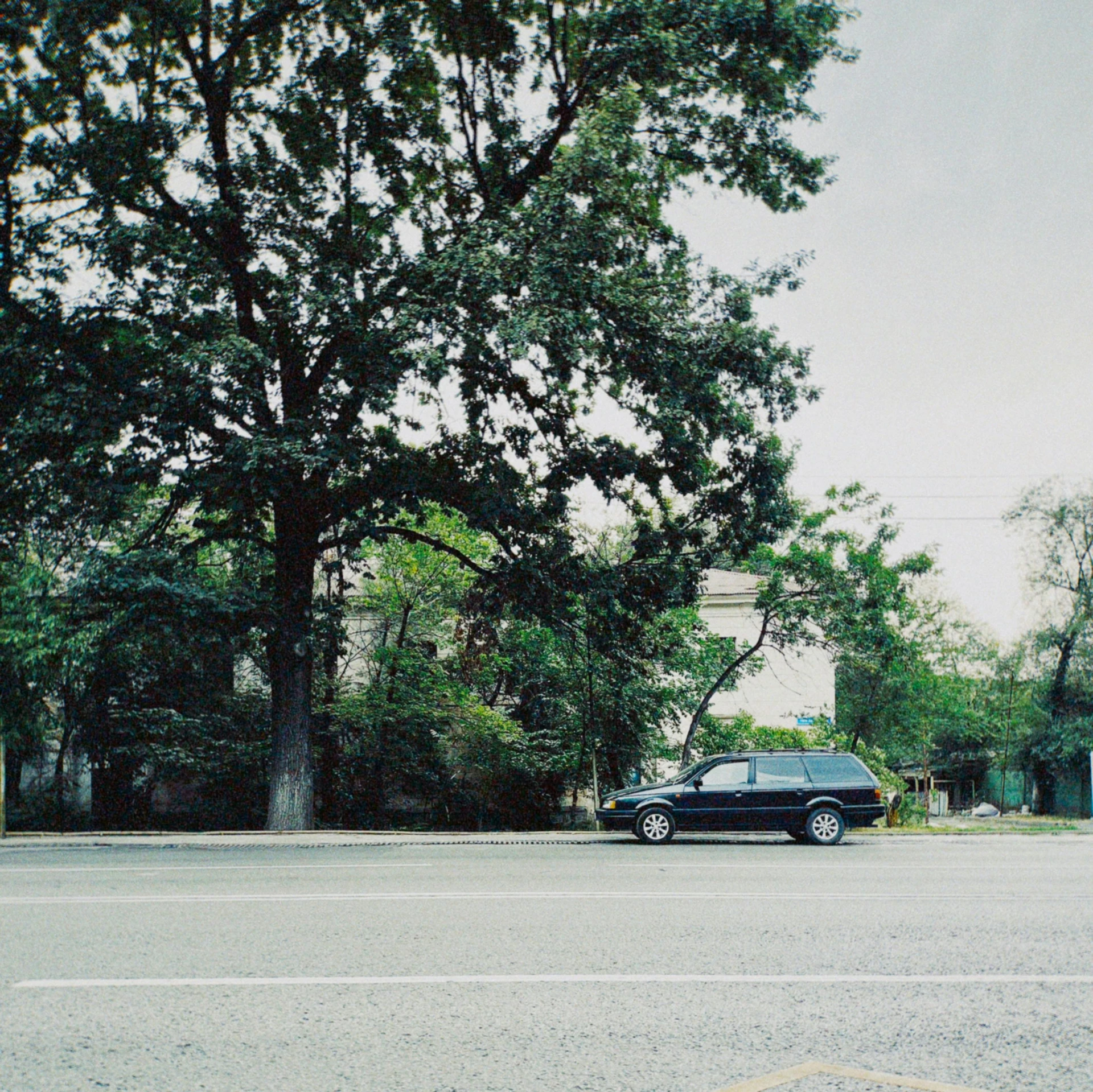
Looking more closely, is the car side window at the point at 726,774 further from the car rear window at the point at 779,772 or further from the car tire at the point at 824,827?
the car tire at the point at 824,827

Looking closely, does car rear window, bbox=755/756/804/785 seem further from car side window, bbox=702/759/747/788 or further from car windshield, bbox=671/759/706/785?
car windshield, bbox=671/759/706/785

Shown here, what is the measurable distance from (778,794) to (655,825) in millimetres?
2162

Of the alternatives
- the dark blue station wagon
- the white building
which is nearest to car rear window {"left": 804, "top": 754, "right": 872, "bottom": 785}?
the dark blue station wagon

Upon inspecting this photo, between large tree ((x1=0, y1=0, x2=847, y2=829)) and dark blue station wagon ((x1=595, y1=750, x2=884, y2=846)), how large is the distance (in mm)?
3990

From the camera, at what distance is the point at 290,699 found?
19.5 meters

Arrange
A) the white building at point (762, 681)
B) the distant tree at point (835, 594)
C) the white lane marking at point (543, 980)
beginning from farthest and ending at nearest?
1. the white building at point (762, 681)
2. the distant tree at point (835, 594)
3. the white lane marking at point (543, 980)

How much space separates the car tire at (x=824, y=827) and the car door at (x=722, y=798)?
1210 millimetres

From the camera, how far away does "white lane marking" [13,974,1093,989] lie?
5.55 metres

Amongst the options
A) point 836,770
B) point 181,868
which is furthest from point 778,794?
point 181,868

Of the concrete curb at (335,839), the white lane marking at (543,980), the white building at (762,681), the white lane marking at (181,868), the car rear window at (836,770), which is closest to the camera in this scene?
the white lane marking at (543,980)

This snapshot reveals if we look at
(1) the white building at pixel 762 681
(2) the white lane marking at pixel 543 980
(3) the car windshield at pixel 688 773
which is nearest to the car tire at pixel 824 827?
(3) the car windshield at pixel 688 773

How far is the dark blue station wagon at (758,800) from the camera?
1875 centimetres

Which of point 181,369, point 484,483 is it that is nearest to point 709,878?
point 484,483

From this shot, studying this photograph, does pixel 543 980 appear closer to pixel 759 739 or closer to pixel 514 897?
pixel 514 897
